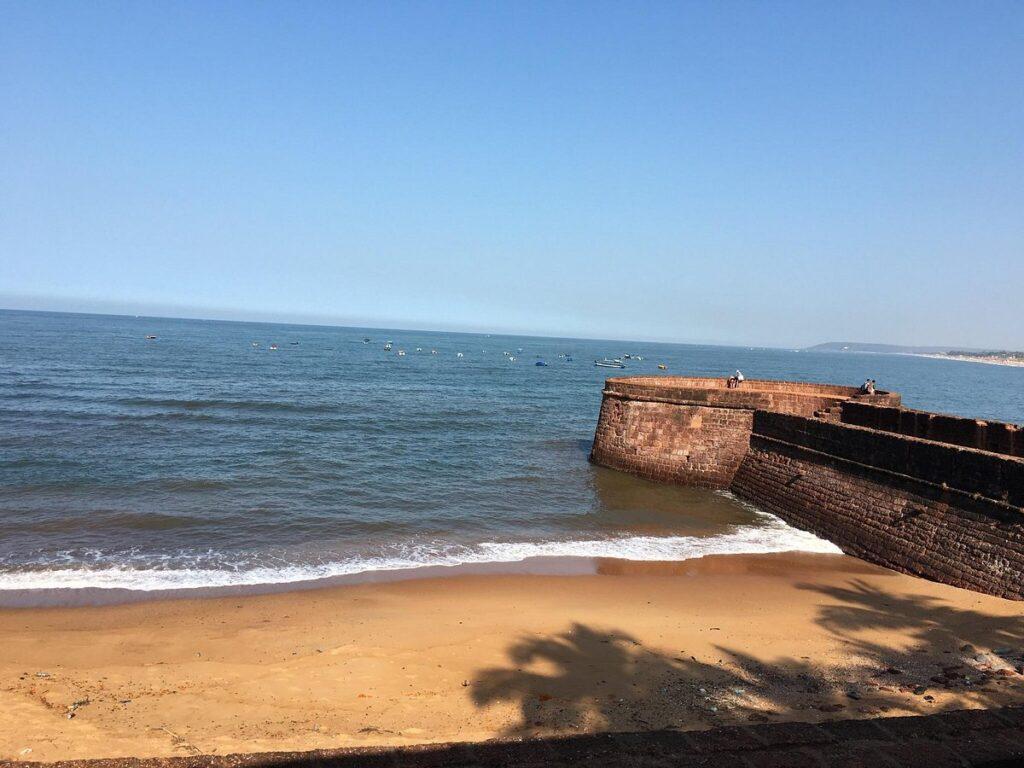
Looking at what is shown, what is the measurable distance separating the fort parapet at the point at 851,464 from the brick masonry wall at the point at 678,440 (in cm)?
3

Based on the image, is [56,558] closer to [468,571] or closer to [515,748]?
[468,571]

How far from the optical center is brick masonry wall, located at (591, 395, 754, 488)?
66.7ft

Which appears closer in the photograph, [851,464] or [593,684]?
[593,684]

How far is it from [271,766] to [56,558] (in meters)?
10.3

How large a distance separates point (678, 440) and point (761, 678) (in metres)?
12.8

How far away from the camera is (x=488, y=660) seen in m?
9.31

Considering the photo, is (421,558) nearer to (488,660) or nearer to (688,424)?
(488,660)

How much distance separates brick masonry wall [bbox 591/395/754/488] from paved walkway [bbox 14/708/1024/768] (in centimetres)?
1418

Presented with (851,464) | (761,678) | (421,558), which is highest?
(851,464)

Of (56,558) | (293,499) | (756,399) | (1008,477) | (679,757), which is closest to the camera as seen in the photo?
(679,757)

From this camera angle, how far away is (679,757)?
5.77 meters

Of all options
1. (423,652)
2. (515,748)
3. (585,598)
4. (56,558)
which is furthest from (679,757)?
(56,558)

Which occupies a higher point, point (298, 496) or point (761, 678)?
point (761, 678)

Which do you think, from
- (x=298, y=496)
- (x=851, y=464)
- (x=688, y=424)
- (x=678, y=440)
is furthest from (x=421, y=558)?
(x=851, y=464)
